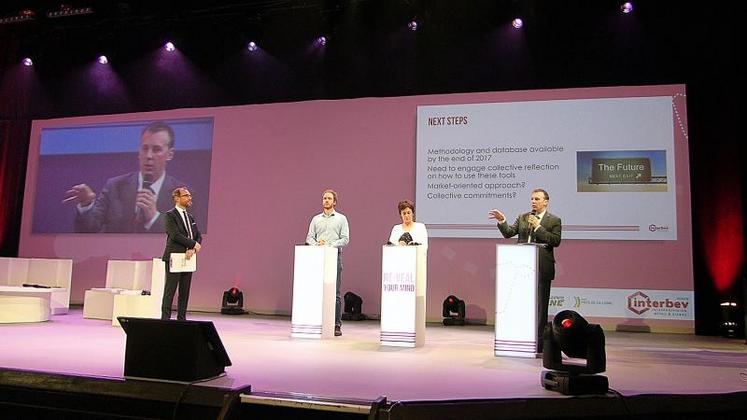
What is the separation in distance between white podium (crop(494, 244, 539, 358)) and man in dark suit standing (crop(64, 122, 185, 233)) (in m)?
6.44

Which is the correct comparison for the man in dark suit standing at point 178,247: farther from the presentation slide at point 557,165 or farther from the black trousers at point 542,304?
the presentation slide at point 557,165

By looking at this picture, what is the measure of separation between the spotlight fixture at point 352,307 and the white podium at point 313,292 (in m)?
2.50

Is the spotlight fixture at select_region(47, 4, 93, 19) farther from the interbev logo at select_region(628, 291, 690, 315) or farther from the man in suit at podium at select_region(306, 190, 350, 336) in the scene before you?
the interbev logo at select_region(628, 291, 690, 315)

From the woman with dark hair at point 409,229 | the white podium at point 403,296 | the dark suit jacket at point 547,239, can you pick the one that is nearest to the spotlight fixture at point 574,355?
the dark suit jacket at point 547,239

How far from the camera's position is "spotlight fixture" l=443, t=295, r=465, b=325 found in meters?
8.12

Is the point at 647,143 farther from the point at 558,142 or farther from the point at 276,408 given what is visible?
the point at 276,408

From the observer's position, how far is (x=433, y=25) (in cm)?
867

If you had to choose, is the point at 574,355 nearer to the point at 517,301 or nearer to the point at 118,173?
the point at 517,301

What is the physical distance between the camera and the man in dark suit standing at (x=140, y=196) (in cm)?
971

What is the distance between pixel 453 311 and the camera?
323 inches

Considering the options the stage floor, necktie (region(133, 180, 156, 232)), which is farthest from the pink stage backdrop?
the stage floor

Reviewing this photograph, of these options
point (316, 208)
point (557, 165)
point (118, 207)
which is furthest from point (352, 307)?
point (118, 207)

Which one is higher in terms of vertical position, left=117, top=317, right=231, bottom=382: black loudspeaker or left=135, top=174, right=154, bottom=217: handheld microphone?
left=135, top=174, right=154, bottom=217: handheld microphone

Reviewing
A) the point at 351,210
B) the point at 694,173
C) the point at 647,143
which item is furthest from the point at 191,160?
the point at 694,173
